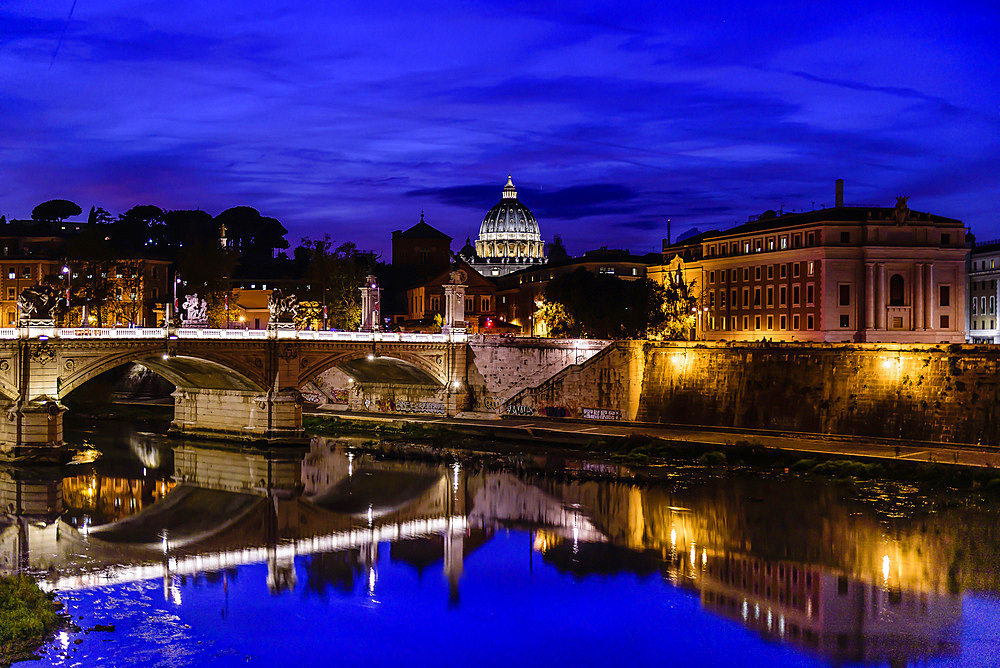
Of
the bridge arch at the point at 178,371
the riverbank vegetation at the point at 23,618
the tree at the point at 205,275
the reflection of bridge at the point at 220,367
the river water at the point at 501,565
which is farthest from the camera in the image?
the tree at the point at 205,275

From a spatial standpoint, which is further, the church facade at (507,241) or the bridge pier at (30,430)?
the church facade at (507,241)

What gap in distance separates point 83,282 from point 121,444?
23.3 meters

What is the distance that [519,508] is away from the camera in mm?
36719

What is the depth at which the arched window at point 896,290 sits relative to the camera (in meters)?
65.2

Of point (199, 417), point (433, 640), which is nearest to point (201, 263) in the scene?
point (199, 417)

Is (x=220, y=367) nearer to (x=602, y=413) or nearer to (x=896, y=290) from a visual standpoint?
(x=602, y=413)

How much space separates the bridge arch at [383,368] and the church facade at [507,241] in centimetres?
9479

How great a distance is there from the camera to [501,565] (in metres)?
30.0

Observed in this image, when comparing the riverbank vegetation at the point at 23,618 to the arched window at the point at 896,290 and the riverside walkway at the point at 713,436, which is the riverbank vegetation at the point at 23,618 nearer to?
the riverside walkway at the point at 713,436

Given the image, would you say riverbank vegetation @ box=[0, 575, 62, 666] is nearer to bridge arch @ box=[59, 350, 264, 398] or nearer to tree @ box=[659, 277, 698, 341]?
bridge arch @ box=[59, 350, 264, 398]

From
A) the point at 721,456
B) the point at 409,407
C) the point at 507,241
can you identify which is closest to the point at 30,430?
the point at 409,407

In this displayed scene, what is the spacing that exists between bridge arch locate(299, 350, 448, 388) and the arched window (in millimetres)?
27002

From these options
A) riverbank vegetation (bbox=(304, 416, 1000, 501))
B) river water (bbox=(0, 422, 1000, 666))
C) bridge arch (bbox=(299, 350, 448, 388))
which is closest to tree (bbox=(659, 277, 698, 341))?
bridge arch (bbox=(299, 350, 448, 388))

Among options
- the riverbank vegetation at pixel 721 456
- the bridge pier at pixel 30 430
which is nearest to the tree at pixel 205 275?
the riverbank vegetation at pixel 721 456
